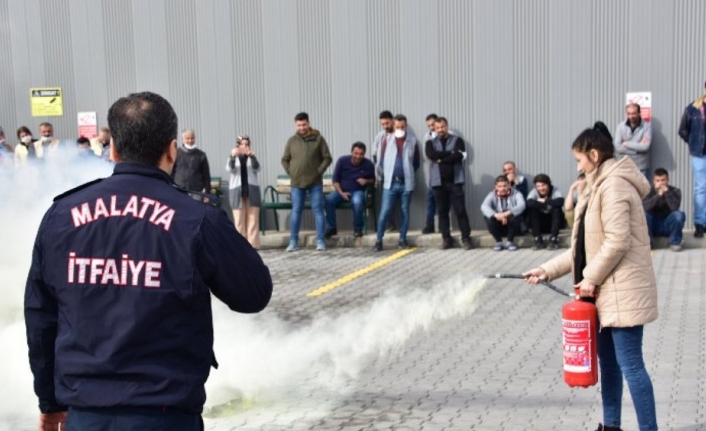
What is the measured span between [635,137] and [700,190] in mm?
1299

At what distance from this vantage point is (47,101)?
62.4 feet

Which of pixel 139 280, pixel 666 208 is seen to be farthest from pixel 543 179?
pixel 139 280

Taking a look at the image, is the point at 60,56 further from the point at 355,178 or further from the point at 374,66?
the point at 355,178

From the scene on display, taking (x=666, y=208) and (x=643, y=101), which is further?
(x=643, y=101)

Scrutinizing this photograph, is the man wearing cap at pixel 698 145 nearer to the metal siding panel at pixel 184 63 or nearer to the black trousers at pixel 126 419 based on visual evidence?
the metal siding panel at pixel 184 63

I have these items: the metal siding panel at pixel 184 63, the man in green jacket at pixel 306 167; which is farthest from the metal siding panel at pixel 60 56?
the man in green jacket at pixel 306 167

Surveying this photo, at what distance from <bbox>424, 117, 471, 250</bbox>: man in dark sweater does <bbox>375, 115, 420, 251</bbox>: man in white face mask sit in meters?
0.37

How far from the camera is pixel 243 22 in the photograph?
1783 cm

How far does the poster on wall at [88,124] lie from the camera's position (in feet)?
61.6

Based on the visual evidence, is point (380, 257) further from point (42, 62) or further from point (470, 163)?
point (42, 62)

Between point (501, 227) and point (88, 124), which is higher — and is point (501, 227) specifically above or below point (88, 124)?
below

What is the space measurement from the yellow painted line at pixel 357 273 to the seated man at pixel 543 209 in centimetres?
199

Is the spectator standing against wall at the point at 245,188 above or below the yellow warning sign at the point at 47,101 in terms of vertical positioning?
below

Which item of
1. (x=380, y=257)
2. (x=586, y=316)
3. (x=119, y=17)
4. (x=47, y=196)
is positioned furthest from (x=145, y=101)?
(x=119, y=17)
